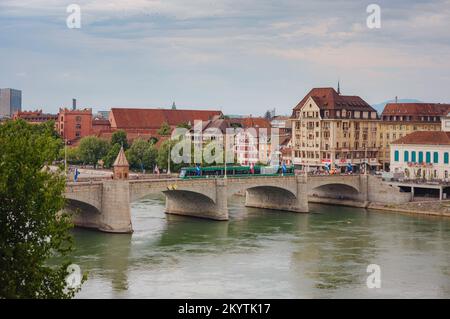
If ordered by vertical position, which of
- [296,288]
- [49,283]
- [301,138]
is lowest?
[296,288]

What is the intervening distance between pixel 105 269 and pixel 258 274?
28.1 ft

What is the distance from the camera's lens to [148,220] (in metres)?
67.4

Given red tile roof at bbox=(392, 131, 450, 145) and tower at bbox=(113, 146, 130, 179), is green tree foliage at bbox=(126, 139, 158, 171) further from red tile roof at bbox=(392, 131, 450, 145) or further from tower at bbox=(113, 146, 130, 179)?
tower at bbox=(113, 146, 130, 179)

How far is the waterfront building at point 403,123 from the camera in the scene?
108 m

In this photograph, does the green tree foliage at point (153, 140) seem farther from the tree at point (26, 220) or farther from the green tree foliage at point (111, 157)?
the tree at point (26, 220)

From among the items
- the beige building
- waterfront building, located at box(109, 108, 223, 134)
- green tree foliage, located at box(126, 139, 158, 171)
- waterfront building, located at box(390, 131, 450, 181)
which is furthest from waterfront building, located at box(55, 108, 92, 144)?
waterfront building, located at box(390, 131, 450, 181)

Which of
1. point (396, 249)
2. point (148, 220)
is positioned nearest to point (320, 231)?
point (396, 249)

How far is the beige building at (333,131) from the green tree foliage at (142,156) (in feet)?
65.4

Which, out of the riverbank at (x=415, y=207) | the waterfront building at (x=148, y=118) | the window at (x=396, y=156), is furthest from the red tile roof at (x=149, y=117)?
the riverbank at (x=415, y=207)

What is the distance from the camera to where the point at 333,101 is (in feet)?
338

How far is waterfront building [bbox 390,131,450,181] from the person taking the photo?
85562 mm

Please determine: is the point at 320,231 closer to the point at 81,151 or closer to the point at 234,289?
the point at 234,289

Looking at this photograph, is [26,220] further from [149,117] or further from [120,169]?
[149,117]
